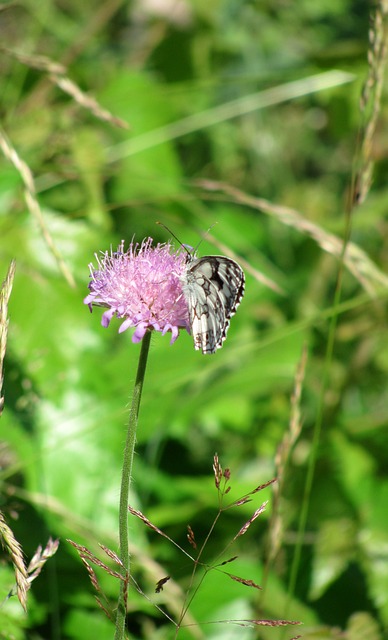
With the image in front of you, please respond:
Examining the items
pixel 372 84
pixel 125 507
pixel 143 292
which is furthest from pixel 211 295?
pixel 372 84

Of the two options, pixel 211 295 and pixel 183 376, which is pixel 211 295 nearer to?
pixel 211 295

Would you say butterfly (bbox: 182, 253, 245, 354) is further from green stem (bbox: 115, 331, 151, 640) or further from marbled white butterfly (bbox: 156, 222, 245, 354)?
green stem (bbox: 115, 331, 151, 640)

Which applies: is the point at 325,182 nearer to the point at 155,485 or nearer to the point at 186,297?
the point at 155,485

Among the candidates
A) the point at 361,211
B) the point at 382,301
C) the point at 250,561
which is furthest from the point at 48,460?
the point at 361,211

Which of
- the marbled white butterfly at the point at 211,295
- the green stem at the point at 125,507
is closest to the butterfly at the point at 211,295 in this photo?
the marbled white butterfly at the point at 211,295

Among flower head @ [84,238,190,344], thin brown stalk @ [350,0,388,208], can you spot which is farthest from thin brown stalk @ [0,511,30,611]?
thin brown stalk @ [350,0,388,208]

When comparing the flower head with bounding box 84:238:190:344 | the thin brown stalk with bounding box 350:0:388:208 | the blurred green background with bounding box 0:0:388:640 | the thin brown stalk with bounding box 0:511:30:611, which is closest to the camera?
the thin brown stalk with bounding box 0:511:30:611

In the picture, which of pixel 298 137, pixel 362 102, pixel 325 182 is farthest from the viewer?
pixel 298 137
